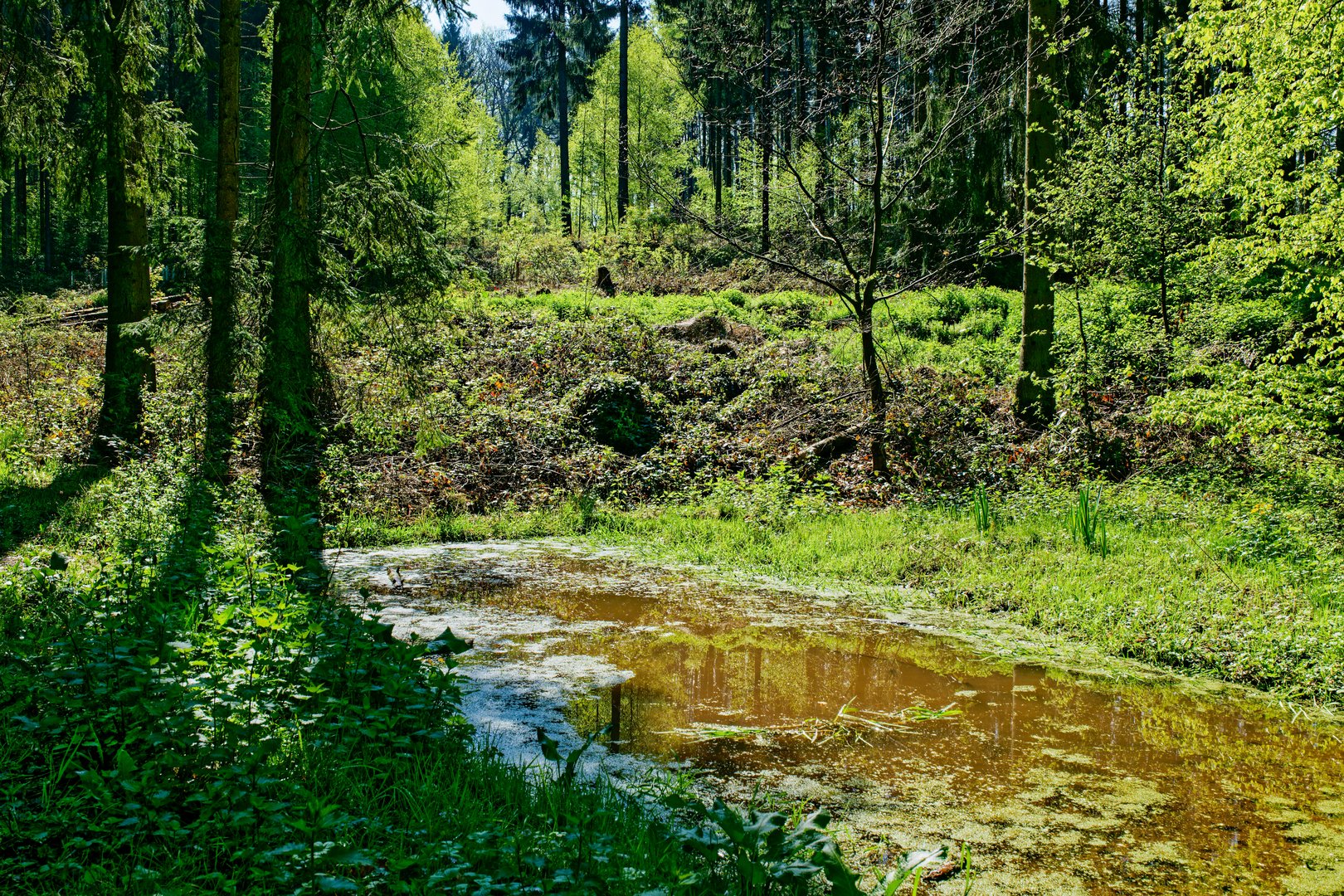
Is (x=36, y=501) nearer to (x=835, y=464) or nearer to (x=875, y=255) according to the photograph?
(x=835, y=464)

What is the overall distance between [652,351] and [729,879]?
12668 millimetres

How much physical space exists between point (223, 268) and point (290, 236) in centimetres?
81

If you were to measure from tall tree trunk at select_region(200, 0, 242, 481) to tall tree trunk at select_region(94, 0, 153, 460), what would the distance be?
141 cm

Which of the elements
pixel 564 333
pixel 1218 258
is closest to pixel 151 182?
pixel 564 333

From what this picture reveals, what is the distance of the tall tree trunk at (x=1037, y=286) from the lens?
11.3 meters

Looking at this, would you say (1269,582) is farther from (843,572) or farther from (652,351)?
(652,351)

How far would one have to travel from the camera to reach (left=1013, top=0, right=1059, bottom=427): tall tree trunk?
37.0 feet

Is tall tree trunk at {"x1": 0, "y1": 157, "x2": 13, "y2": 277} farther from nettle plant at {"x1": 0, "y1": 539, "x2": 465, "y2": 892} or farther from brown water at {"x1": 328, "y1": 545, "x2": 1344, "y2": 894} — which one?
brown water at {"x1": 328, "y1": 545, "x2": 1344, "y2": 894}

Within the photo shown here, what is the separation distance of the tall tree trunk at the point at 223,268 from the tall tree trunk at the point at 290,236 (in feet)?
1.35

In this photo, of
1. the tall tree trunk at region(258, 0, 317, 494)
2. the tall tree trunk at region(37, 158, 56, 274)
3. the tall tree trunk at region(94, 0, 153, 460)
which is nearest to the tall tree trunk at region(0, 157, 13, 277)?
the tall tree trunk at region(37, 158, 56, 274)

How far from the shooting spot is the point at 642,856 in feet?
9.27

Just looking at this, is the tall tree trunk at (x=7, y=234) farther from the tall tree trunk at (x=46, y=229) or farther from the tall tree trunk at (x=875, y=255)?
the tall tree trunk at (x=875, y=255)

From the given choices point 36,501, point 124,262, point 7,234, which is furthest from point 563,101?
point 36,501

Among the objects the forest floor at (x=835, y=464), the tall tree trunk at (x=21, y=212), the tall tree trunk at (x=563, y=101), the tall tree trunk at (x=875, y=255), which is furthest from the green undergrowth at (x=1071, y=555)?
the tall tree trunk at (x=21, y=212)
